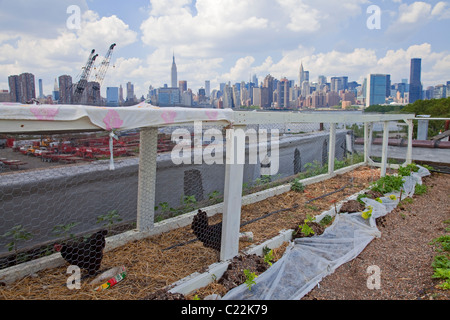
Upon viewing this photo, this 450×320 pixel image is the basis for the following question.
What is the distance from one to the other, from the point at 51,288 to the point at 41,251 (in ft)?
2.26

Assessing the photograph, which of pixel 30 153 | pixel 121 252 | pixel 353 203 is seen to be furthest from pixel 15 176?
pixel 353 203

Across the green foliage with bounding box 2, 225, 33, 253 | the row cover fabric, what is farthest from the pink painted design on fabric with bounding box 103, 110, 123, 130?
the green foliage with bounding box 2, 225, 33, 253

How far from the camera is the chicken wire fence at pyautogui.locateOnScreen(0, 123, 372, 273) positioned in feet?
9.54

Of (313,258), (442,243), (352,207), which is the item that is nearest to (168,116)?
(313,258)

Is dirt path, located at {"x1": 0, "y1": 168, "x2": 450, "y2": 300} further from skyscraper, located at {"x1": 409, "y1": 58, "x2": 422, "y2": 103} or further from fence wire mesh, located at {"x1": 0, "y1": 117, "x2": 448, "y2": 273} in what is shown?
skyscraper, located at {"x1": 409, "y1": 58, "x2": 422, "y2": 103}

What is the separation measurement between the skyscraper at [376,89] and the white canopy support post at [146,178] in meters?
49.9

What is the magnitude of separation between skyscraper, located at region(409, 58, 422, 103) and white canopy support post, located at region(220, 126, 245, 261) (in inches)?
2548

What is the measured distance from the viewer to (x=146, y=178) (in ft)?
12.5

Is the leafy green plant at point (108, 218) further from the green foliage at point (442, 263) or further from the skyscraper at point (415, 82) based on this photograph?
the skyscraper at point (415, 82)

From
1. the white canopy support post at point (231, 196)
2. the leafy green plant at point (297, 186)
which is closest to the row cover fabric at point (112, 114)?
the white canopy support post at point (231, 196)

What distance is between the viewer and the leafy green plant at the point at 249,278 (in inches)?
110

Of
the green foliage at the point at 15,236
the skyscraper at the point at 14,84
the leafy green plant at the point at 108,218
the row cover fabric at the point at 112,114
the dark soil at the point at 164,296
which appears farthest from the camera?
the skyscraper at the point at 14,84

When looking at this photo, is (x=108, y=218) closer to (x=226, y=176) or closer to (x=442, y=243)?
(x=226, y=176)

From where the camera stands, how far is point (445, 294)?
2.83m
